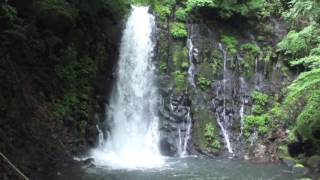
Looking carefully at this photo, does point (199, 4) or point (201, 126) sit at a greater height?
point (199, 4)

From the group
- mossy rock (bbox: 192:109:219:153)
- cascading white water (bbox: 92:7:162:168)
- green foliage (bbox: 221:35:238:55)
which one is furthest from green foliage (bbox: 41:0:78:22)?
green foliage (bbox: 221:35:238:55)

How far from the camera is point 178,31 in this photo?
A: 20141 millimetres

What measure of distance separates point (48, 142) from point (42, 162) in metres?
0.88

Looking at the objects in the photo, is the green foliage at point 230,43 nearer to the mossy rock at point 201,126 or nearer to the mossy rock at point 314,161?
the mossy rock at point 201,126

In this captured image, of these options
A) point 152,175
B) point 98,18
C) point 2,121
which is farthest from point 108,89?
point 2,121

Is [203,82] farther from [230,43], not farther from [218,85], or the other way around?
[230,43]

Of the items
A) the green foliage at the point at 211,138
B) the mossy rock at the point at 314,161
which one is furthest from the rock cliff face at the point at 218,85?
the mossy rock at the point at 314,161

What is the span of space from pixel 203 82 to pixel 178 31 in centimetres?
244

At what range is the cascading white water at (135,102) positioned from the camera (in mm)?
17320

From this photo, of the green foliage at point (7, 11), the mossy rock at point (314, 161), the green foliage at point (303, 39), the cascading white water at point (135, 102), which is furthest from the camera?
the cascading white water at point (135, 102)

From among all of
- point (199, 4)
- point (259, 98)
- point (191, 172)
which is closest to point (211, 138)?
point (259, 98)

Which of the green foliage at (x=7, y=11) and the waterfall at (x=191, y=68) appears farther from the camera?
the waterfall at (x=191, y=68)

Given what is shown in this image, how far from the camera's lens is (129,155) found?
17.0 metres

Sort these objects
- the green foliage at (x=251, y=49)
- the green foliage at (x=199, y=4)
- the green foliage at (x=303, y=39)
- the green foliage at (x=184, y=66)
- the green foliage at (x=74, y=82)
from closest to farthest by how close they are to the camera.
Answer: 1. the green foliage at (x=303, y=39)
2. the green foliage at (x=74, y=82)
3. the green foliage at (x=184, y=66)
4. the green foliage at (x=251, y=49)
5. the green foliage at (x=199, y=4)
